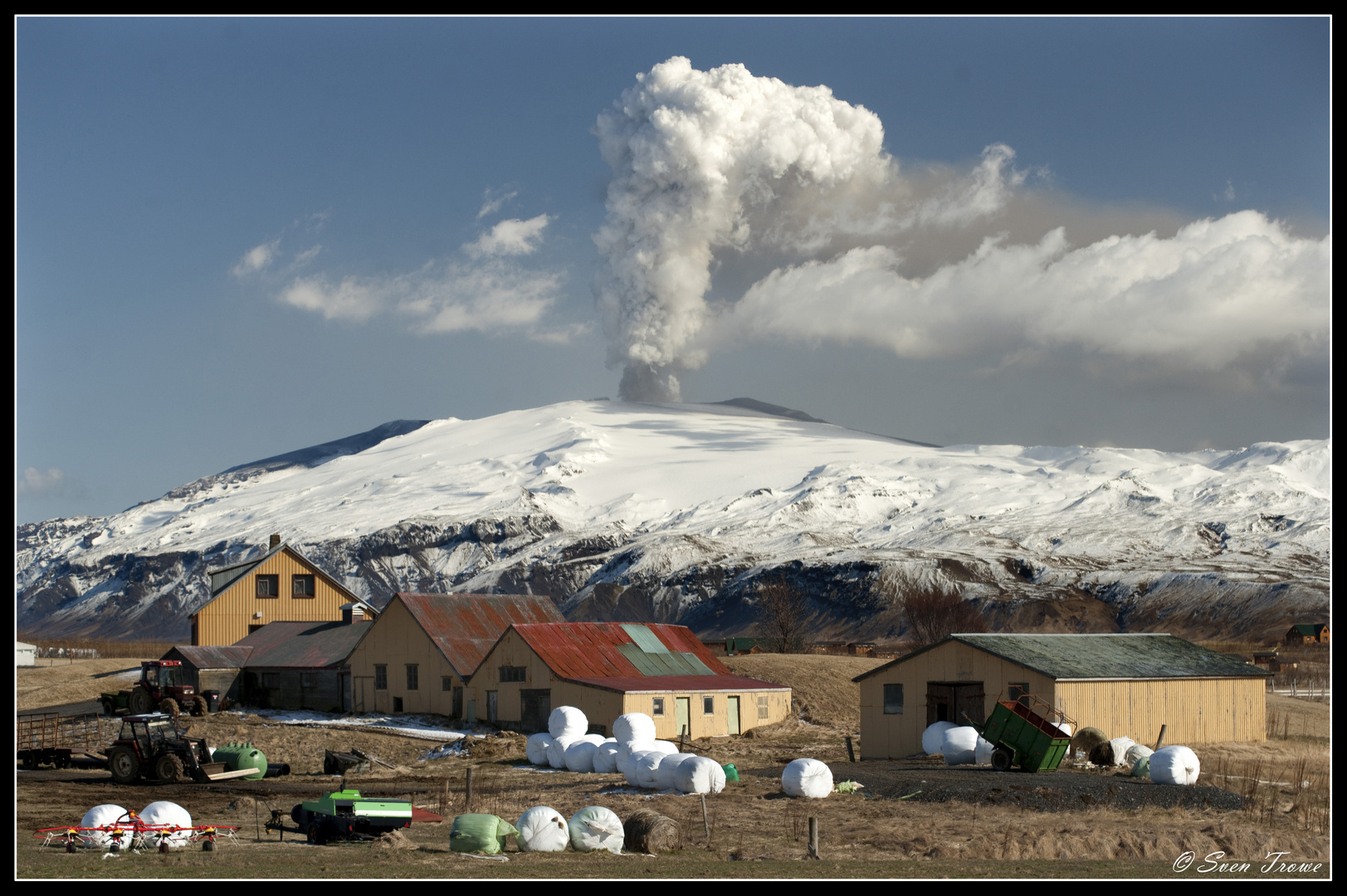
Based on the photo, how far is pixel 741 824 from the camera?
26.8 meters

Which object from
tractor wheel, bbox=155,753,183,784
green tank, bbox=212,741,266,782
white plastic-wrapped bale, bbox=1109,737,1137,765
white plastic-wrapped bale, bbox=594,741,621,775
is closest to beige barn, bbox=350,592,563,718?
white plastic-wrapped bale, bbox=594,741,621,775

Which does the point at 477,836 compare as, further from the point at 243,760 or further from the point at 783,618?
the point at 783,618

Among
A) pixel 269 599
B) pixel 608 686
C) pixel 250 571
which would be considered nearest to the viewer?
pixel 608 686

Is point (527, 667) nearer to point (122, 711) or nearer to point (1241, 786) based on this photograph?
point (122, 711)

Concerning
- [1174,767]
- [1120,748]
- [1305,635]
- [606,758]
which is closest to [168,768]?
[606,758]

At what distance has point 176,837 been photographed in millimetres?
22406

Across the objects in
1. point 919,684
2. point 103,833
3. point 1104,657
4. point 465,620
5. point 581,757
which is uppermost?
point 1104,657

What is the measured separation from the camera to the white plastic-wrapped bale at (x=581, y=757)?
39.3m

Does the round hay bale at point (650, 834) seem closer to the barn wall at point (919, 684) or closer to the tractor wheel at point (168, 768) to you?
the tractor wheel at point (168, 768)

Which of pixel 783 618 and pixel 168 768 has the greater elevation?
pixel 168 768

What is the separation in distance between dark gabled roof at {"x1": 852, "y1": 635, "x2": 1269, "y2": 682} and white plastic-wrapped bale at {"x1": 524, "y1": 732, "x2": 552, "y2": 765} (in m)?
10.1

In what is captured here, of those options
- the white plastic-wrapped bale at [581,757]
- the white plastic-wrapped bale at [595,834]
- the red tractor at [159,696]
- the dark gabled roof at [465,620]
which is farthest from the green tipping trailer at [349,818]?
the dark gabled roof at [465,620]

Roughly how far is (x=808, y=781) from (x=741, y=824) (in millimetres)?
4387

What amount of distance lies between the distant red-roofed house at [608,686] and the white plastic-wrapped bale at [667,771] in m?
14.7
